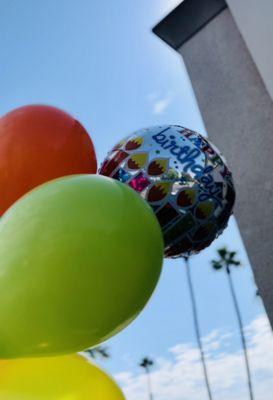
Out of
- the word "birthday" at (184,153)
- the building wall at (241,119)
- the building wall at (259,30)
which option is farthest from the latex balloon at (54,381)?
the building wall at (259,30)

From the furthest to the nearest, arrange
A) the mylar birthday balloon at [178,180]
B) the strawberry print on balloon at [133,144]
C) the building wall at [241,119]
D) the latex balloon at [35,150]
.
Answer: the building wall at [241,119] < the strawberry print on balloon at [133,144] < the mylar birthday balloon at [178,180] < the latex balloon at [35,150]

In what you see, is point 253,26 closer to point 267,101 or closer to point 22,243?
point 267,101

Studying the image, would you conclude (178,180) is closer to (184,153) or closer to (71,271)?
(184,153)

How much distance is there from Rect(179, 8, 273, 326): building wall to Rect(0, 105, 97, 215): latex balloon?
294 cm

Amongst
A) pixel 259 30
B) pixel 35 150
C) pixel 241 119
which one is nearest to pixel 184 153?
pixel 35 150

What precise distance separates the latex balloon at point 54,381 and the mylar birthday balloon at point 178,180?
93 centimetres

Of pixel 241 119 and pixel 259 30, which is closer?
pixel 259 30

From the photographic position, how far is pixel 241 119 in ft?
16.9

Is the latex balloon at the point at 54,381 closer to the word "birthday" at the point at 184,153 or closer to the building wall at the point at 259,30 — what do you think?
the word "birthday" at the point at 184,153

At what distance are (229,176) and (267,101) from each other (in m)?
2.83

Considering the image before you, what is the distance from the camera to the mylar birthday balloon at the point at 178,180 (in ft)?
7.54

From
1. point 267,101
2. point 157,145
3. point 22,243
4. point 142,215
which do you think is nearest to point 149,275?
point 142,215

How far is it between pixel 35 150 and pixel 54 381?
3.28ft

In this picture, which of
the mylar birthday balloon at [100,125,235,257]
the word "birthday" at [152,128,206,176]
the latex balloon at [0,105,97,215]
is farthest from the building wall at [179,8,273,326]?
the latex balloon at [0,105,97,215]
